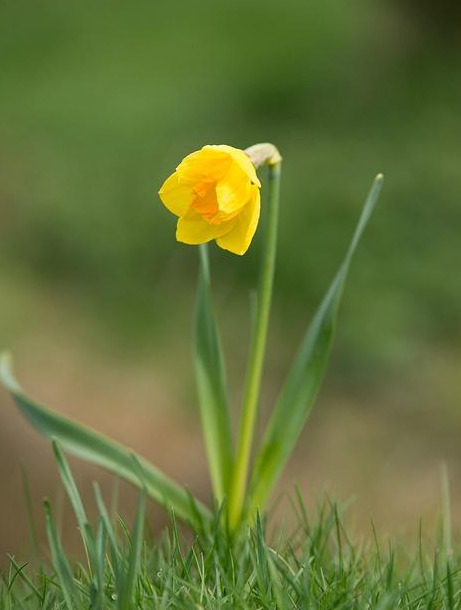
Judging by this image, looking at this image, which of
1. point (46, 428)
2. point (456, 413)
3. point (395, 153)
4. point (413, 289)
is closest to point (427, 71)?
point (395, 153)

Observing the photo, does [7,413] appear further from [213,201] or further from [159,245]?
[213,201]

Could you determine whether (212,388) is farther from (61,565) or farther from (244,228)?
(61,565)

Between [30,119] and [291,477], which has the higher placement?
[30,119]

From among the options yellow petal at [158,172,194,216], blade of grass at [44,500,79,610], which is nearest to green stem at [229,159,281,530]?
yellow petal at [158,172,194,216]

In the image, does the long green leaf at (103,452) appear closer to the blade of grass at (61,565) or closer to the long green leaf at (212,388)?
the long green leaf at (212,388)

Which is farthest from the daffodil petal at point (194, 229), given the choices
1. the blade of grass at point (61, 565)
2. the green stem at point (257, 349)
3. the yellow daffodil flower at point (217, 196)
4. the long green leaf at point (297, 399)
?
the blade of grass at point (61, 565)

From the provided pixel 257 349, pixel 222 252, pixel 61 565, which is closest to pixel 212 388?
pixel 257 349
